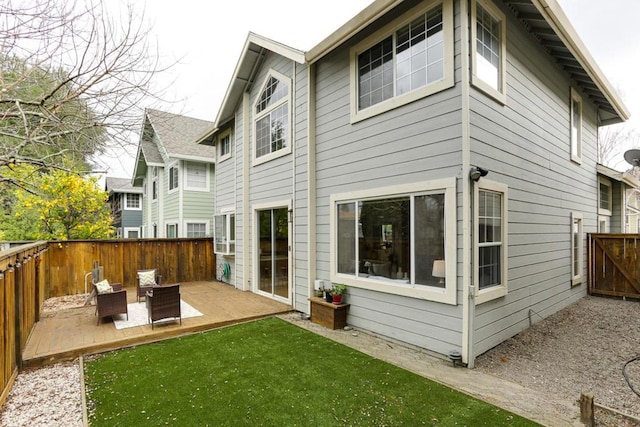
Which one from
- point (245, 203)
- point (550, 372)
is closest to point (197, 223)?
point (245, 203)

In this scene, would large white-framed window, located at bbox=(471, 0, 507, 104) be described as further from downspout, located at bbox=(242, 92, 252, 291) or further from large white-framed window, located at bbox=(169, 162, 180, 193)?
large white-framed window, located at bbox=(169, 162, 180, 193)

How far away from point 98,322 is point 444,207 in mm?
6243

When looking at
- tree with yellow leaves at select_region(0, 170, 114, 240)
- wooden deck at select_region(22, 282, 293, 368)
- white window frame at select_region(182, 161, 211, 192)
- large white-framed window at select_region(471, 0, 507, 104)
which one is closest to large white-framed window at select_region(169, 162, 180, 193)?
white window frame at select_region(182, 161, 211, 192)

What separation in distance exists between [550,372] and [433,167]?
10.0 feet

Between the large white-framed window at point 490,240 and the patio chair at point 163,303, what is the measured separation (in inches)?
194

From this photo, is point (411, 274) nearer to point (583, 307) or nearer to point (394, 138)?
point (394, 138)

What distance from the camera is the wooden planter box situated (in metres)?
5.68

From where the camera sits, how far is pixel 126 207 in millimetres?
20750

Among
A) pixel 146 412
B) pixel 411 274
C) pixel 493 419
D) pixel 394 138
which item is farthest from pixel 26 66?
pixel 493 419

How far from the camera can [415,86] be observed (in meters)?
4.73

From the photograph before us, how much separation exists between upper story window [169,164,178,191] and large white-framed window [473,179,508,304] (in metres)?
12.4

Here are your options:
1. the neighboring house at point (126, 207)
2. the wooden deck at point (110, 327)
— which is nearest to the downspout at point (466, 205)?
the wooden deck at point (110, 327)

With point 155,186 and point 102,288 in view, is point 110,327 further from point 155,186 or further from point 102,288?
point 155,186

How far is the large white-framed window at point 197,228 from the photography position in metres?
13.2
